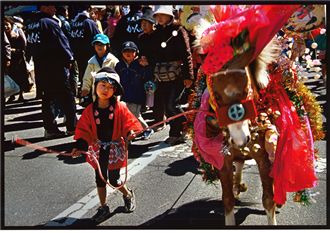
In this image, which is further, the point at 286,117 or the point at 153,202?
the point at 153,202

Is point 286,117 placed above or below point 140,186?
above

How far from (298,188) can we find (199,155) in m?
0.81

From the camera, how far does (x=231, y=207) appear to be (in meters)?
3.70

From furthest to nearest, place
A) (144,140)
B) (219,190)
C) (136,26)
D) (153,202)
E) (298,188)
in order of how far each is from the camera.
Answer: (144,140) < (136,26) < (219,190) < (153,202) < (298,188)

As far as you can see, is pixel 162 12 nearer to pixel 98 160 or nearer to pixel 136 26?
pixel 136 26

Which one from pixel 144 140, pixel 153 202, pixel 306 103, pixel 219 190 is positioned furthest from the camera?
pixel 144 140

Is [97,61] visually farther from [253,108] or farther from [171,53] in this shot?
[253,108]

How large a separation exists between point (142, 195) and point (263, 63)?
1.84m

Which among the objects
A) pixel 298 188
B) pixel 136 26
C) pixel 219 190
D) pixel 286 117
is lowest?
pixel 219 190

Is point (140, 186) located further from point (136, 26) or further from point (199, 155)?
point (136, 26)

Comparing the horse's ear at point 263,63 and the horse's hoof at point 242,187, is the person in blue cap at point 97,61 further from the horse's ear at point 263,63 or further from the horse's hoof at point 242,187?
the horse's ear at point 263,63

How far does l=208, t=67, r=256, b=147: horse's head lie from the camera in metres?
3.06

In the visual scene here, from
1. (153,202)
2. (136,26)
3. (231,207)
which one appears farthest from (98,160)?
(136,26)

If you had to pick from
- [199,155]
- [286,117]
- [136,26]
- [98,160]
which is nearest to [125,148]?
[98,160]
